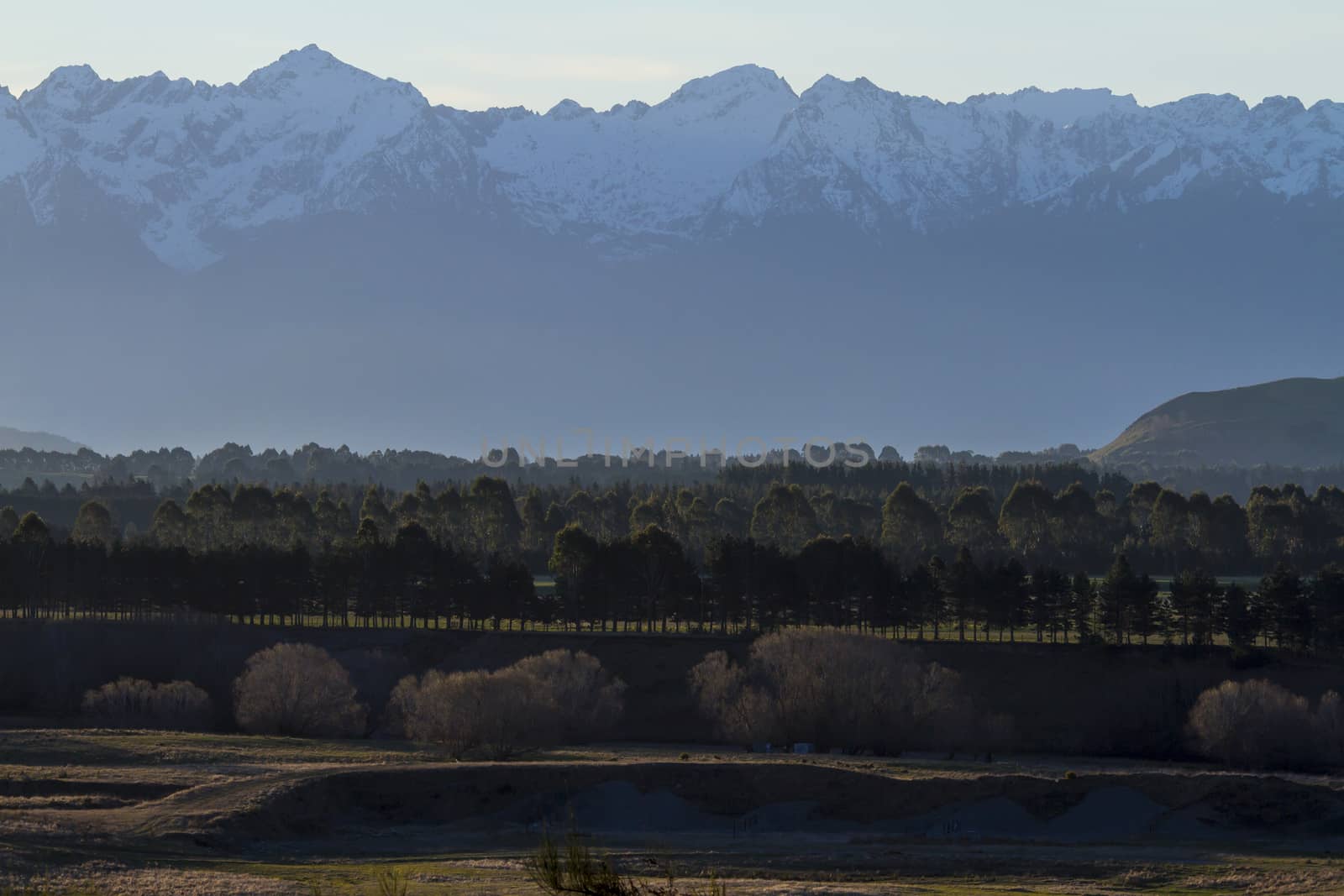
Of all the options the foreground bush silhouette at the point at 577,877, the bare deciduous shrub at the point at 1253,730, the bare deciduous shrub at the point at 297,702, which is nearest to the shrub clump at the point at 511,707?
the bare deciduous shrub at the point at 297,702

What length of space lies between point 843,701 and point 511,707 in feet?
77.2

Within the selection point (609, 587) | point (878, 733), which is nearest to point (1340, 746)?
point (878, 733)

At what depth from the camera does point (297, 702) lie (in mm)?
124875

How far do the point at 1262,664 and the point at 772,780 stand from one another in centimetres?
5549

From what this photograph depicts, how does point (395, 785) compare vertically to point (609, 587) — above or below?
below

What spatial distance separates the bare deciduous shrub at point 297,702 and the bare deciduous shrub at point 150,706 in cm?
334

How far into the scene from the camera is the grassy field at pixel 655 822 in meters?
71.8

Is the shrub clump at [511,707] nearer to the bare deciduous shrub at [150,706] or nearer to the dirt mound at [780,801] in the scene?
the dirt mound at [780,801]

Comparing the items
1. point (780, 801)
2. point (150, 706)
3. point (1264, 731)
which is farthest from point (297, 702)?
point (1264, 731)

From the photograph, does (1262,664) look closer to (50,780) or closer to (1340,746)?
(1340,746)

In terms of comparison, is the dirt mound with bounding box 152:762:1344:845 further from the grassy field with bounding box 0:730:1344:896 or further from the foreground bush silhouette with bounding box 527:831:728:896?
the foreground bush silhouette with bounding box 527:831:728:896

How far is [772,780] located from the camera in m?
94.6

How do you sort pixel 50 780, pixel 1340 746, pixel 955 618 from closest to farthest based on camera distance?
pixel 50 780, pixel 1340 746, pixel 955 618

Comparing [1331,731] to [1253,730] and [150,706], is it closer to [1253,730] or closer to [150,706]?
[1253,730]
